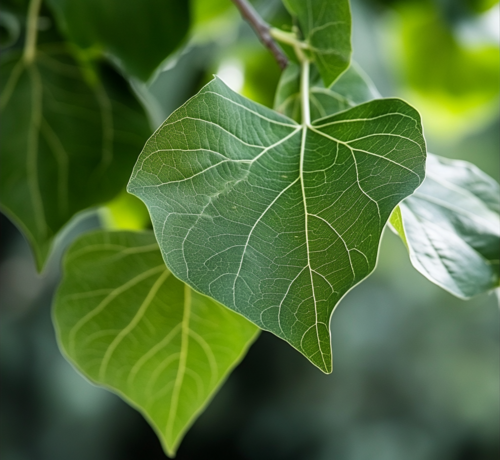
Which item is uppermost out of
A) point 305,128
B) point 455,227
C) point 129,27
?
point 129,27

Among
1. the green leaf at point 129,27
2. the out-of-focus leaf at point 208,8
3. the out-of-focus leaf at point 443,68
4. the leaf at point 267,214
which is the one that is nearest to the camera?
the leaf at point 267,214

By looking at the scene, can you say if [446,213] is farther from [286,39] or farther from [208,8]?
[208,8]

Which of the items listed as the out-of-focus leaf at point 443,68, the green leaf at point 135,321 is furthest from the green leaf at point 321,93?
the out-of-focus leaf at point 443,68

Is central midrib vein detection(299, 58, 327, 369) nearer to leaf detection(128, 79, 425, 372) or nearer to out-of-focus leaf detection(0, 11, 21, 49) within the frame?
leaf detection(128, 79, 425, 372)

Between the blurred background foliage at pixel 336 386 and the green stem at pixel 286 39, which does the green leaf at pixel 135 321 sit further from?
the blurred background foliage at pixel 336 386

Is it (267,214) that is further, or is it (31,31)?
(31,31)

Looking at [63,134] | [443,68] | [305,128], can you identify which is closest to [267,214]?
[305,128]

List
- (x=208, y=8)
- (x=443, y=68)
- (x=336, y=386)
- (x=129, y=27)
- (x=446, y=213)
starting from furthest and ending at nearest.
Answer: (x=336, y=386) < (x=443, y=68) < (x=208, y=8) < (x=129, y=27) < (x=446, y=213)
